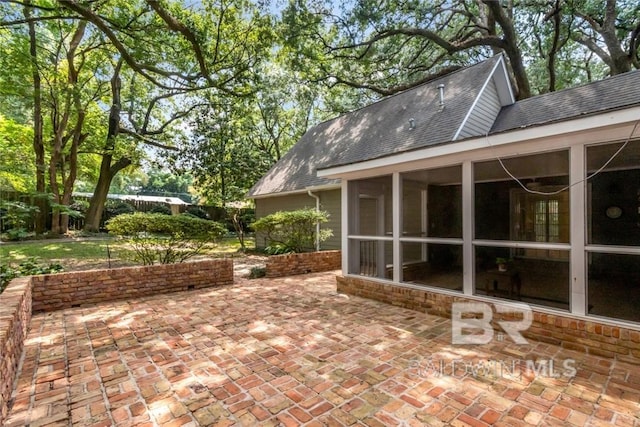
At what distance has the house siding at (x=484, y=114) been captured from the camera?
754cm

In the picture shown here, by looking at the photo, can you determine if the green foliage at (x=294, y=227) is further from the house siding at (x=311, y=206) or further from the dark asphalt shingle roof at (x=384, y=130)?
the dark asphalt shingle roof at (x=384, y=130)

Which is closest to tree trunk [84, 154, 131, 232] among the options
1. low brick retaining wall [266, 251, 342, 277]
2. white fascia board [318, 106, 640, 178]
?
low brick retaining wall [266, 251, 342, 277]

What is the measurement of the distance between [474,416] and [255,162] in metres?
15.9

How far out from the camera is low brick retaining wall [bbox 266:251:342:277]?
804 centimetres

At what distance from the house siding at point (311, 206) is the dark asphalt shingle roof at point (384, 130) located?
0.50 metres

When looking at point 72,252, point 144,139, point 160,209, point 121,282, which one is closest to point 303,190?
point 121,282

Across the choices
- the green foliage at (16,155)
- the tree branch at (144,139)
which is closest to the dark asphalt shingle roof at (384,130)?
the tree branch at (144,139)

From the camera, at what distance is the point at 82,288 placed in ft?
17.7

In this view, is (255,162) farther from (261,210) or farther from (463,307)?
(463,307)

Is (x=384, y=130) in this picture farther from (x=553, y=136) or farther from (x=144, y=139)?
(x=144, y=139)

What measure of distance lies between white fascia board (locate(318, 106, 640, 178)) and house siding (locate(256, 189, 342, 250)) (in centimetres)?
545

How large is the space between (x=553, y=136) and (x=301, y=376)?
380 centimetres

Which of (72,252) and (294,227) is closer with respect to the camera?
(294,227)

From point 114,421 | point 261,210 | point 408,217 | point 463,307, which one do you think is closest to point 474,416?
point 463,307
